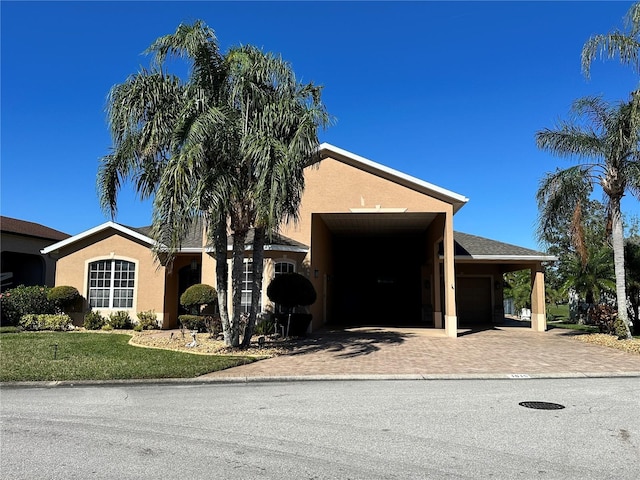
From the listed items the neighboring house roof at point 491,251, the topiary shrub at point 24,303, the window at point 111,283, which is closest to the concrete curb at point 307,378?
the window at point 111,283

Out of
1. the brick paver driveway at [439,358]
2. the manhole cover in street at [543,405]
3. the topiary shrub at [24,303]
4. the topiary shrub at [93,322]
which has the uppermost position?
the topiary shrub at [24,303]

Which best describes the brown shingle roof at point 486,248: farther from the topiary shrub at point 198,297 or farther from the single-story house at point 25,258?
the single-story house at point 25,258

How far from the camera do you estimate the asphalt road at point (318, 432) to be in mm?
4992

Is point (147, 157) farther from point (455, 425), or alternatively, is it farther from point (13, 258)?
point (13, 258)

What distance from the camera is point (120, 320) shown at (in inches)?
806

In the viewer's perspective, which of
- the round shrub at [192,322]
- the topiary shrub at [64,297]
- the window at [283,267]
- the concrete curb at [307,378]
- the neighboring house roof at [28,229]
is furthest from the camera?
the neighboring house roof at [28,229]

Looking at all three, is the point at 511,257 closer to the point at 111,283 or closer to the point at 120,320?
the point at 120,320

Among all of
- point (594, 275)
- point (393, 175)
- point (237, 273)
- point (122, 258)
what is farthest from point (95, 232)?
point (594, 275)

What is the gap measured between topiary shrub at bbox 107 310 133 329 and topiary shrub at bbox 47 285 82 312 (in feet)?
5.14

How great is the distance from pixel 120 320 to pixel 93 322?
1.08 metres

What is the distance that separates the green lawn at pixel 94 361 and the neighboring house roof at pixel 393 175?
33.1 ft

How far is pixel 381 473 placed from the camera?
15.9ft

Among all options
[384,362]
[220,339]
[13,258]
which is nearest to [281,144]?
[384,362]

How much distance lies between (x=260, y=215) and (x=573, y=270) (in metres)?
17.9
